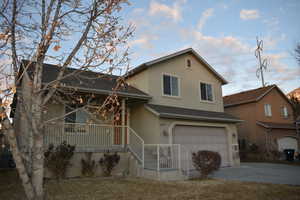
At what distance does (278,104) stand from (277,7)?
43.4ft

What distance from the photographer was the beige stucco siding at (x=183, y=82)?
13.2 meters

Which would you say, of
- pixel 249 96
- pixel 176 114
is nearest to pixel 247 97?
pixel 249 96

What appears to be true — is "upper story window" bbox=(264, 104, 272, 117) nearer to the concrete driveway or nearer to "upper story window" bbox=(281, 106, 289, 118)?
"upper story window" bbox=(281, 106, 289, 118)

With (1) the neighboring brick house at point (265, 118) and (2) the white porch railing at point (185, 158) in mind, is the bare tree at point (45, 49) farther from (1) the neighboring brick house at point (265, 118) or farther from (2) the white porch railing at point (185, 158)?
(1) the neighboring brick house at point (265, 118)

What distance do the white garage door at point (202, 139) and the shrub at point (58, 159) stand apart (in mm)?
5468

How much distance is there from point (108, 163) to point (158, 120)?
3.16 meters

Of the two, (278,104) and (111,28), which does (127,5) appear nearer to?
(111,28)

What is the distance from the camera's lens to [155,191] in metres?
7.27

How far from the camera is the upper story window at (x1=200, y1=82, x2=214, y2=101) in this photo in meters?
15.5

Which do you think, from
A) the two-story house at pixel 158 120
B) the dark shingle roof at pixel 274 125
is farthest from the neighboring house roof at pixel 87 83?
the dark shingle roof at pixel 274 125

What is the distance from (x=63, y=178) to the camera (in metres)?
9.30

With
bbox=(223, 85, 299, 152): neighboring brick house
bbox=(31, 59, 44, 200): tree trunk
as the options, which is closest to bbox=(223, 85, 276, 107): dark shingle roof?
bbox=(223, 85, 299, 152): neighboring brick house

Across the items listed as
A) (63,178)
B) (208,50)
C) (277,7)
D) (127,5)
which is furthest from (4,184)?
(208,50)

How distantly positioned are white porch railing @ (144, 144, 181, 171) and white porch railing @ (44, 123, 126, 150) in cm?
196
